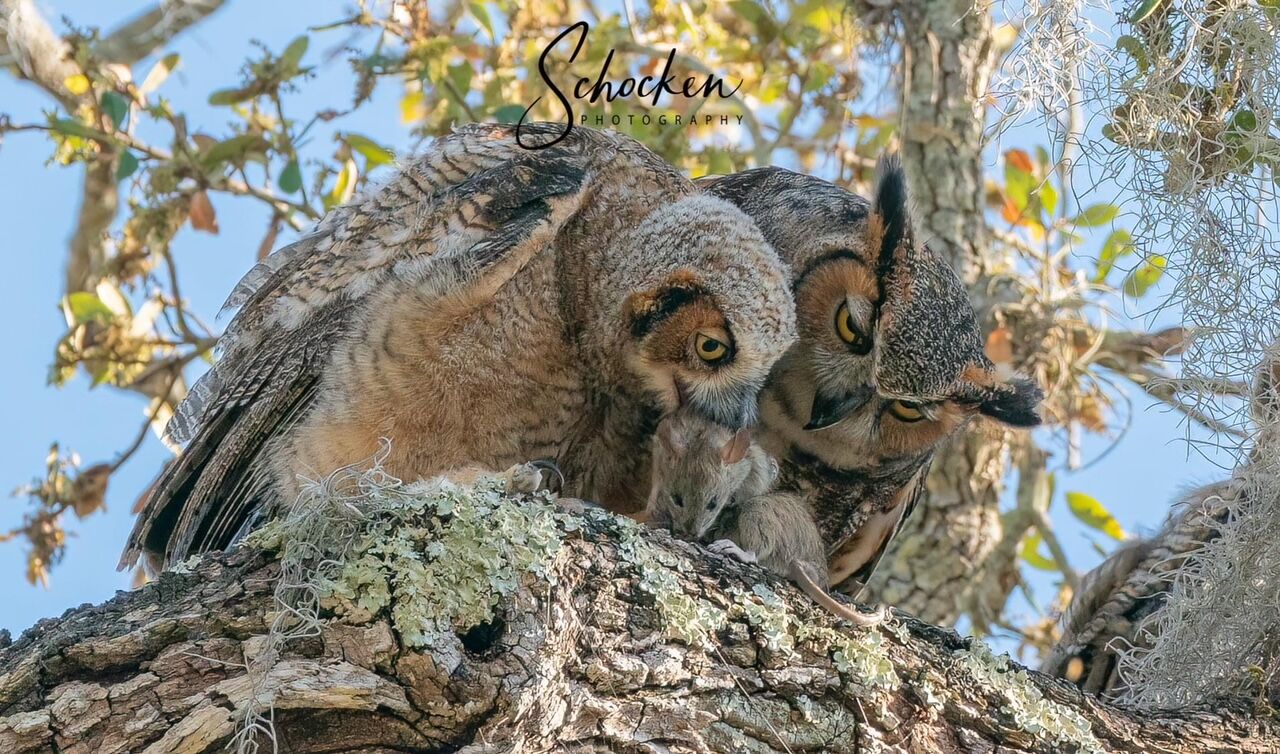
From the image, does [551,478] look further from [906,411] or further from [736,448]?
[906,411]

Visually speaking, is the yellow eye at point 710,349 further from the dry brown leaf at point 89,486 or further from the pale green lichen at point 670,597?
the dry brown leaf at point 89,486

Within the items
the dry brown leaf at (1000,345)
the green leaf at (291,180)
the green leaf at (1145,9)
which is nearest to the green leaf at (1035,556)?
the dry brown leaf at (1000,345)

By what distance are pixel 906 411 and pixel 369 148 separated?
193cm

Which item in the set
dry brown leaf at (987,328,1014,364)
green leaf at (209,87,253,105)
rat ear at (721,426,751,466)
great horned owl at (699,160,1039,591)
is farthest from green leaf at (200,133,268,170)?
dry brown leaf at (987,328,1014,364)

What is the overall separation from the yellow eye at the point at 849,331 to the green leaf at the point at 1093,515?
1.94 m

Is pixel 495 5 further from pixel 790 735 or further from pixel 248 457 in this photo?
pixel 790 735

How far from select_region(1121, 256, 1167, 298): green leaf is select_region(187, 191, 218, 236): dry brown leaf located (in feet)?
8.55

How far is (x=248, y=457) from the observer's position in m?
2.52

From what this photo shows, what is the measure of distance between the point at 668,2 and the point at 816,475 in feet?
6.42

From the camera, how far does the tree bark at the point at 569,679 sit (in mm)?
1597

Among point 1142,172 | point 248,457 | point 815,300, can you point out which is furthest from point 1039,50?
point 248,457

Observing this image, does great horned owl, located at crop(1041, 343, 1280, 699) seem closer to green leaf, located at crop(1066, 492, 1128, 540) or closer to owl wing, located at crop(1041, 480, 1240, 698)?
owl wing, located at crop(1041, 480, 1240, 698)

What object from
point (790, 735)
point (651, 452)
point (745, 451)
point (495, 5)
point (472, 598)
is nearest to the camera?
point (472, 598)

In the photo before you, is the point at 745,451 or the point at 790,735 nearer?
the point at 790,735
